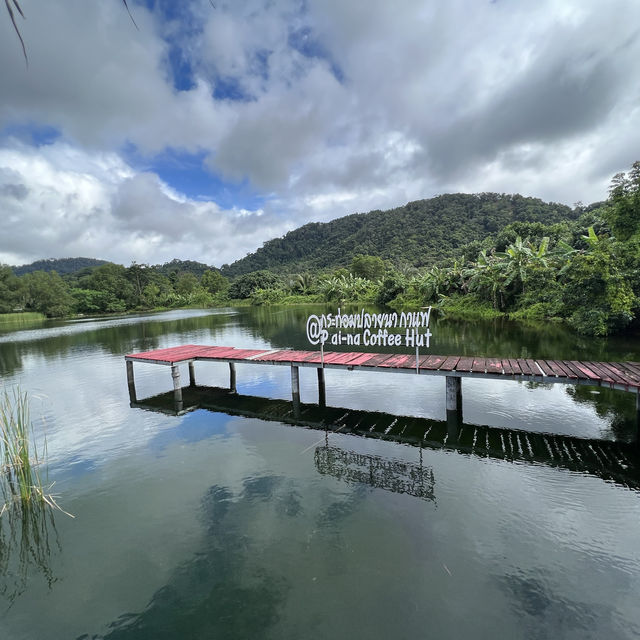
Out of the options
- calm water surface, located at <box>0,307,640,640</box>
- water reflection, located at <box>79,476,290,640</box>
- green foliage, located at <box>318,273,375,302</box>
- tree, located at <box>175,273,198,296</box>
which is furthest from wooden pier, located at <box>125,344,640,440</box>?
tree, located at <box>175,273,198,296</box>

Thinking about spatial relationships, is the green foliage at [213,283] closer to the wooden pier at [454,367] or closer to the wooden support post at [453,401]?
the wooden pier at [454,367]

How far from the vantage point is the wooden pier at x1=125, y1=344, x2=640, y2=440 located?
339 inches

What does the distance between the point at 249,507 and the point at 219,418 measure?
4988mm

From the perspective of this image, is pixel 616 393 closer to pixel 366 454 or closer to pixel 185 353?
pixel 366 454

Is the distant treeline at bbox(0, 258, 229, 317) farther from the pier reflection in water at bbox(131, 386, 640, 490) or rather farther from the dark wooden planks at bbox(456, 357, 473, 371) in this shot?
the dark wooden planks at bbox(456, 357, 473, 371)

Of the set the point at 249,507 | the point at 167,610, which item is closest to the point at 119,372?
the point at 249,507

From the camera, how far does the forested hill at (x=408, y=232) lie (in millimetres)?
90938

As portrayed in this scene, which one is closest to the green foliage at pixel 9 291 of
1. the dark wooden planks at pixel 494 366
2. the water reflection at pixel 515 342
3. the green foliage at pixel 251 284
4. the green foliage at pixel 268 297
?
the green foliage at pixel 251 284

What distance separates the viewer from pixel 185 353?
572 inches

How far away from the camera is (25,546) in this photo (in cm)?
577

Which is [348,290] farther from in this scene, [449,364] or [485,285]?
[449,364]

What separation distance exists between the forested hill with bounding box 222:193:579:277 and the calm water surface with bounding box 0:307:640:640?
2940 inches

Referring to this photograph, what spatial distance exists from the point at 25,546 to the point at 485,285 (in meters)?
36.6

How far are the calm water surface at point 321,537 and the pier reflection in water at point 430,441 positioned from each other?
96 millimetres
